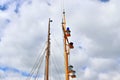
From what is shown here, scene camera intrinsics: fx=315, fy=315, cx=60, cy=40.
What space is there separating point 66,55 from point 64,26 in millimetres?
7210

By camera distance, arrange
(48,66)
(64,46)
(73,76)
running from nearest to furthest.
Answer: (73,76) → (64,46) → (48,66)

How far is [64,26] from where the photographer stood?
2712 inches

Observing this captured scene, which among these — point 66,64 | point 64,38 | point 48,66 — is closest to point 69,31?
point 64,38

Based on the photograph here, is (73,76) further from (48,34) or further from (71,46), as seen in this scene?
(48,34)

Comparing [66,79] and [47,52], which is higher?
[47,52]

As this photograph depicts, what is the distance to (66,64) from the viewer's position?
64000mm

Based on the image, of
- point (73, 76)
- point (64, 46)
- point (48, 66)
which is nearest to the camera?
point (73, 76)

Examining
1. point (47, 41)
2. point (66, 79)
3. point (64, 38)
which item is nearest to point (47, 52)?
point (47, 41)

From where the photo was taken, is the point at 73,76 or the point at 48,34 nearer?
the point at 73,76

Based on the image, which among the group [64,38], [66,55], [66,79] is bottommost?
[66,79]

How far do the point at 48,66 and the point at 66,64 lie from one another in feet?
44.2

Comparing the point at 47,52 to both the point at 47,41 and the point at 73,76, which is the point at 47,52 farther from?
the point at 73,76

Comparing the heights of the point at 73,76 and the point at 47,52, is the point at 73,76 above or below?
below

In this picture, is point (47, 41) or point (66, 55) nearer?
point (66, 55)
